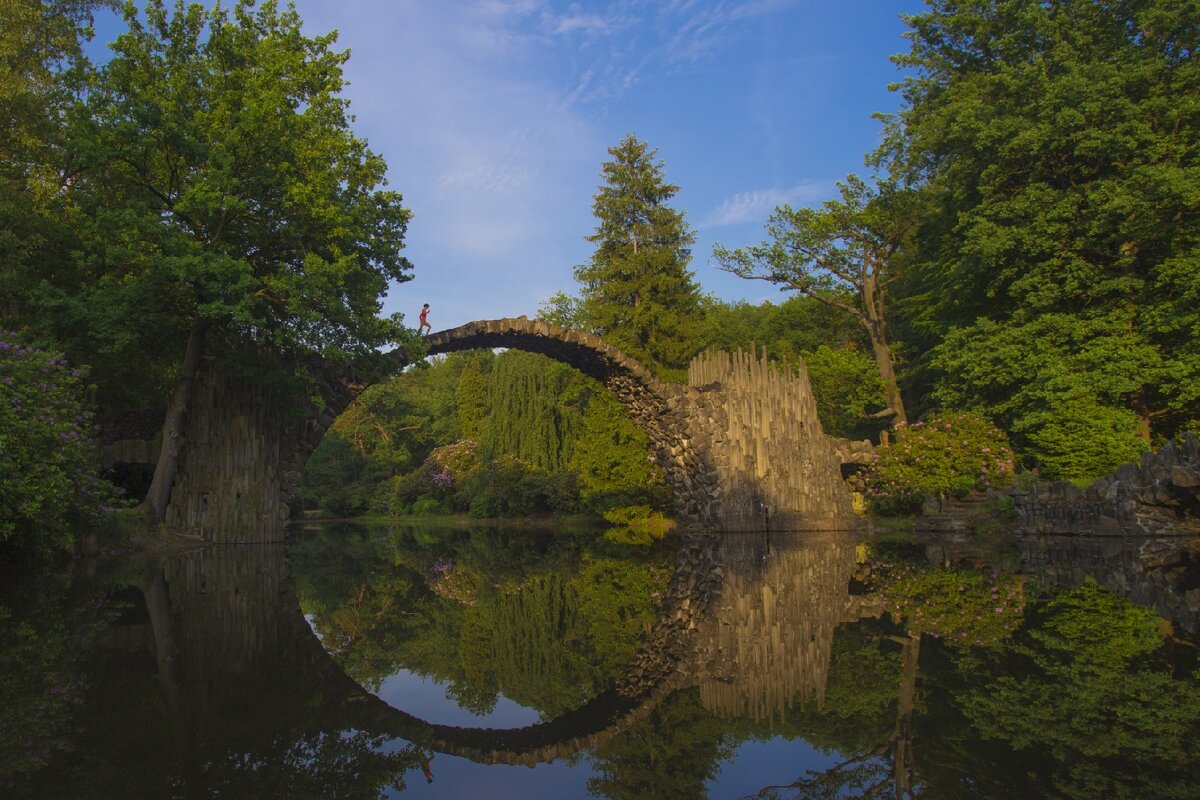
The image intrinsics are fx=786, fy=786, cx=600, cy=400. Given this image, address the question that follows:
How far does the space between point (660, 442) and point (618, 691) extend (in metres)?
16.1

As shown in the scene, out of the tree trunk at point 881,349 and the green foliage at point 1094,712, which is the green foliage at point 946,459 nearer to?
the tree trunk at point 881,349

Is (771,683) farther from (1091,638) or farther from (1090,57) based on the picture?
(1090,57)

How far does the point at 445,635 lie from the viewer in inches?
225

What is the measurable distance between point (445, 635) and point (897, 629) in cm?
313

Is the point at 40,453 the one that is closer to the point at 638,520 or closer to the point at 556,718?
the point at 556,718

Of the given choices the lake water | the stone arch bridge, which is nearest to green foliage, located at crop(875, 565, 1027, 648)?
the lake water

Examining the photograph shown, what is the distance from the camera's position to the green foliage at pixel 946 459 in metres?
16.1

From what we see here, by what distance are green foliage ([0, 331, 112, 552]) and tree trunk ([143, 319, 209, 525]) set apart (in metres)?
2.50

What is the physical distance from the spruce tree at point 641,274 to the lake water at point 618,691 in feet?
54.7

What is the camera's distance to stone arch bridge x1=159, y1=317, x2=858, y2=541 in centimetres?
1519

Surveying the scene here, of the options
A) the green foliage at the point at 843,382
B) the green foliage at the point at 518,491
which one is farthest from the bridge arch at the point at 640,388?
the green foliage at the point at 518,491

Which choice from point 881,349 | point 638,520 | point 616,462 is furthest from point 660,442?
point 881,349

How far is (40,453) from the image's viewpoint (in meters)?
9.23

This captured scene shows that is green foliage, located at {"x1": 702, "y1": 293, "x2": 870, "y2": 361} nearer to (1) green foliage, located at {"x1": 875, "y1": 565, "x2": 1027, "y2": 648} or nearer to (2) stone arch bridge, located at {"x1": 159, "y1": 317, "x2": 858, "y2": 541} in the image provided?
(2) stone arch bridge, located at {"x1": 159, "y1": 317, "x2": 858, "y2": 541}
